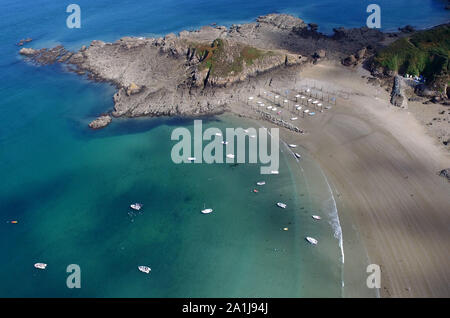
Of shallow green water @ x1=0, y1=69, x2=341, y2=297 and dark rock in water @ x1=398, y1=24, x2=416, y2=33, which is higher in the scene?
dark rock in water @ x1=398, y1=24, x2=416, y2=33

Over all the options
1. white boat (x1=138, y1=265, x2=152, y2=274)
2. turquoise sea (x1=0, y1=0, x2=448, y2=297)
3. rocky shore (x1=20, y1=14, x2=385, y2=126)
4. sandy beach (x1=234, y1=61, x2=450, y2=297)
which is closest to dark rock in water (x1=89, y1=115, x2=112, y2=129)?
turquoise sea (x1=0, y1=0, x2=448, y2=297)

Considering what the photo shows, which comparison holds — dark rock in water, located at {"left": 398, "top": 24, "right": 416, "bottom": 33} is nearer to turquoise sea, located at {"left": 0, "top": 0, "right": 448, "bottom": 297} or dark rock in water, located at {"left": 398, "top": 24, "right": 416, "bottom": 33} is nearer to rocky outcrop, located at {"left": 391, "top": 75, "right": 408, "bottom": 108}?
rocky outcrop, located at {"left": 391, "top": 75, "right": 408, "bottom": 108}

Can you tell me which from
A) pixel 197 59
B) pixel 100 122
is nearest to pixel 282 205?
pixel 100 122

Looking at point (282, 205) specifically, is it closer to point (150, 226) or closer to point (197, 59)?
point (150, 226)

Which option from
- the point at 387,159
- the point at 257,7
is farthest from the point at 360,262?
the point at 257,7

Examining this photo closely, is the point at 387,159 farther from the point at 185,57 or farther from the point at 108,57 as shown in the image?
the point at 108,57

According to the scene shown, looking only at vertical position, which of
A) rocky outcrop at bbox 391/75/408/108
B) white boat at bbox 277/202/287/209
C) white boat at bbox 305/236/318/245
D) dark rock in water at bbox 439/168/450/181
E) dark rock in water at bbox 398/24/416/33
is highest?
dark rock in water at bbox 398/24/416/33

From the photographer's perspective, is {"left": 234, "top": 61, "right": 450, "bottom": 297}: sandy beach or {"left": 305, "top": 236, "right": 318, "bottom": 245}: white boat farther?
{"left": 305, "top": 236, "right": 318, "bottom": 245}: white boat
